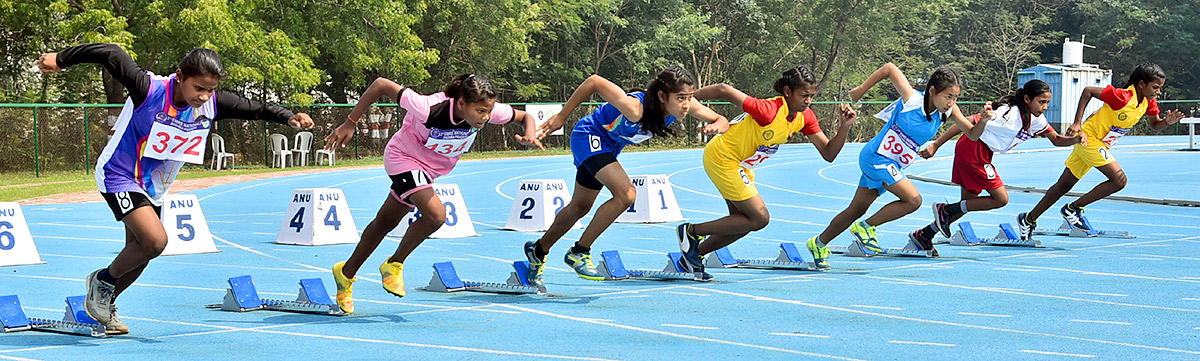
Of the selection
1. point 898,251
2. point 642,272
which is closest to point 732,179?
point 642,272

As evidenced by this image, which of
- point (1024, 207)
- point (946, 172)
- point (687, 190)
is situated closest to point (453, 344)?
point (1024, 207)

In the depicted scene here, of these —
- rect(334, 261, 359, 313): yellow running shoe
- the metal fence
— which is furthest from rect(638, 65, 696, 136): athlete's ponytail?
the metal fence

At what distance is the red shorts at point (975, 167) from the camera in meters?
11.5

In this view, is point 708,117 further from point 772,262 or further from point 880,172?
point 880,172

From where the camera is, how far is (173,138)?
6.70m

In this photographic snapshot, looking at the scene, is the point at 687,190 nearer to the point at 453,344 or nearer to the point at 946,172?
the point at 946,172

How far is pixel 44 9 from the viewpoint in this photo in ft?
96.4

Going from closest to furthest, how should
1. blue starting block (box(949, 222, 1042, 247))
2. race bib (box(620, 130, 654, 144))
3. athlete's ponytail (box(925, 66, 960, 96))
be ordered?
race bib (box(620, 130, 654, 144)) → athlete's ponytail (box(925, 66, 960, 96)) → blue starting block (box(949, 222, 1042, 247))

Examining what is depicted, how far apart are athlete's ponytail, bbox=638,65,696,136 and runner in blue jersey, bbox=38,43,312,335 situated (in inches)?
109

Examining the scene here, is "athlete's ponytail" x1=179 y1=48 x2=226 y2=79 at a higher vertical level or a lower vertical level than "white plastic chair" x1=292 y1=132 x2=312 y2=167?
higher

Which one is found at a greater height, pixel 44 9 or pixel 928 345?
pixel 44 9

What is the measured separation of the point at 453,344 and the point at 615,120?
2.56m

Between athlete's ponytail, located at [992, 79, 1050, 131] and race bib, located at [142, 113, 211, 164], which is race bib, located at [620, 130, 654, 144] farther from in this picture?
athlete's ponytail, located at [992, 79, 1050, 131]

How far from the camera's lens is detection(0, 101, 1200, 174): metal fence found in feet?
93.5
